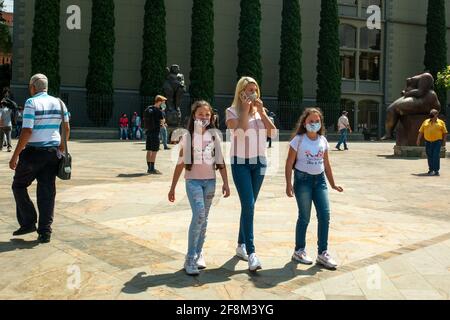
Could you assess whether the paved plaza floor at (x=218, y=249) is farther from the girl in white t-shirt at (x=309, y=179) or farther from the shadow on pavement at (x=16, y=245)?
the girl in white t-shirt at (x=309, y=179)

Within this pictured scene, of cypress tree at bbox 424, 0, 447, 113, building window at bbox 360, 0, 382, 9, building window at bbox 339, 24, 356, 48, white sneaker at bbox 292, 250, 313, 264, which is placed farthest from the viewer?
building window at bbox 339, 24, 356, 48

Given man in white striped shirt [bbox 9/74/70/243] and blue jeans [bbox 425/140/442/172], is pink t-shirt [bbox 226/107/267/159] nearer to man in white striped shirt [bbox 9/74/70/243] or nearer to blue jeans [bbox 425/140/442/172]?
man in white striped shirt [bbox 9/74/70/243]

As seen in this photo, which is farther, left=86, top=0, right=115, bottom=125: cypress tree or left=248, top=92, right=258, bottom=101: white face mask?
left=86, top=0, right=115, bottom=125: cypress tree

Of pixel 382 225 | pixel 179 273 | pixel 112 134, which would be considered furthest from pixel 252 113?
pixel 112 134

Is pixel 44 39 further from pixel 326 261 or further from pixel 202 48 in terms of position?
pixel 326 261

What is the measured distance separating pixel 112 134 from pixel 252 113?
22907mm

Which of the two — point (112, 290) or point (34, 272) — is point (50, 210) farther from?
point (112, 290)

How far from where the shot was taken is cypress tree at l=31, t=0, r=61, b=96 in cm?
2581

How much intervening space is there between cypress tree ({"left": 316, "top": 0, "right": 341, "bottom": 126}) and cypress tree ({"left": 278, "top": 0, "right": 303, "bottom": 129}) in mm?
1736

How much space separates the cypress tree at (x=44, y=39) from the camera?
25.8 metres

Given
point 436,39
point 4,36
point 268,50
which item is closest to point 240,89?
point 268,50

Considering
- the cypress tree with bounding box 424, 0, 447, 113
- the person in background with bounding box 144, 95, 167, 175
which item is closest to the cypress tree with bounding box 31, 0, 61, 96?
the person in background with bounding box 144, 95, 167, 175

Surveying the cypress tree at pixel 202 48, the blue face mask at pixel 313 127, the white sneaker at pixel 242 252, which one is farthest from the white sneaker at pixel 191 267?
the cypress tree at pixel 202 48

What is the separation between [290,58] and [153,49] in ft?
29.0
